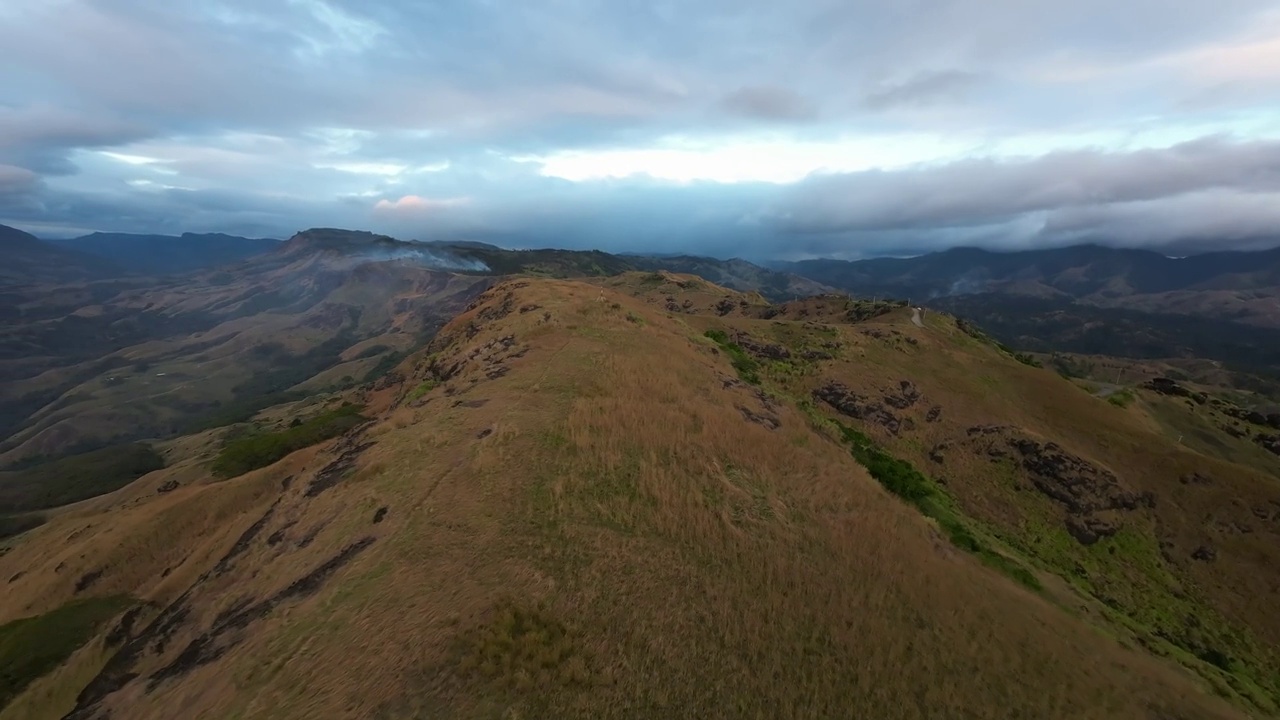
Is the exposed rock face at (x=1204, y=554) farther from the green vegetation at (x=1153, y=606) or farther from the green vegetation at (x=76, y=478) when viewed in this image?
the green vegetation at (x=76, y=478)

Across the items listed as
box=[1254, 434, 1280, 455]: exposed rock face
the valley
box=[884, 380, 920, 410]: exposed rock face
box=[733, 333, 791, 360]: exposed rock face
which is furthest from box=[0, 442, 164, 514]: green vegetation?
box=[1254, 434, 1280, 455]: exposed rock face

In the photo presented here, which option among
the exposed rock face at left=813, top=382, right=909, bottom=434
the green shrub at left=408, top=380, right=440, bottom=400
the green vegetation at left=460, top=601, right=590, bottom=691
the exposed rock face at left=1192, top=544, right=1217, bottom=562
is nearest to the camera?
the green vegetation at left=460, top=601, right=590, bottom=691

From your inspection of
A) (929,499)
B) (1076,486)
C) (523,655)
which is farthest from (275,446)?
(1076,486)

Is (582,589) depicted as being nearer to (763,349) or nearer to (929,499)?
(929,499)

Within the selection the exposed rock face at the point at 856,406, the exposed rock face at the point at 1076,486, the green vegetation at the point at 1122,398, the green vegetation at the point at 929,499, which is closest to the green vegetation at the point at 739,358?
the exposed rock face at the point at 856,406

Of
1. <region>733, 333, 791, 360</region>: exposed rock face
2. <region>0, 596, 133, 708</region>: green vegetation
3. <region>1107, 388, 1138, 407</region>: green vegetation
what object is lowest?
<region>1107, 388, 1138, 407</region>: green vegetation

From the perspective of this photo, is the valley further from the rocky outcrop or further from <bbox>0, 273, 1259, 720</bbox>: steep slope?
the rocky outcrop
